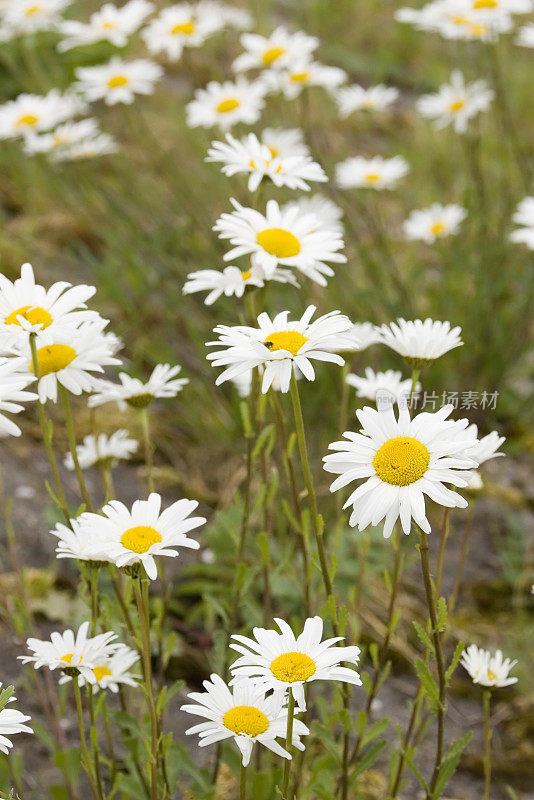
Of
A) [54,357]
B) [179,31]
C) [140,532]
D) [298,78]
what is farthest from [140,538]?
[179,31]

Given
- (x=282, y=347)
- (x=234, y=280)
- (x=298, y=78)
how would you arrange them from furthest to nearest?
(x=298, y=78), (x=234, y=280), (x=282, y=347)

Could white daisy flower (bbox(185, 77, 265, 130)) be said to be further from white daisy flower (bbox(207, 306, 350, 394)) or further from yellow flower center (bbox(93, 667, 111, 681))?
yellow flower center (bbox(93, 667, 111, 681))

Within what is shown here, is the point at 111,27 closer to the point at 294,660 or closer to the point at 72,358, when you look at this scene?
the point at 72,358

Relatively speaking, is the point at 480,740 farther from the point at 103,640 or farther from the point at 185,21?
the point at 185,21

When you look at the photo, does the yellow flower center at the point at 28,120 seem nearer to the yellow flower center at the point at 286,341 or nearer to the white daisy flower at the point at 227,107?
the white daisy flower at the point at 227,107

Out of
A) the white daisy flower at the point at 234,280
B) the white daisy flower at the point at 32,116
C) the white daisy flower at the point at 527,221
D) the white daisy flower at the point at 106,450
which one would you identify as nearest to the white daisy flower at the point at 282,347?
the white daisy flower at the point at 234,280

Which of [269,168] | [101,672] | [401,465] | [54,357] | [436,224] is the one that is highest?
[436,224]
